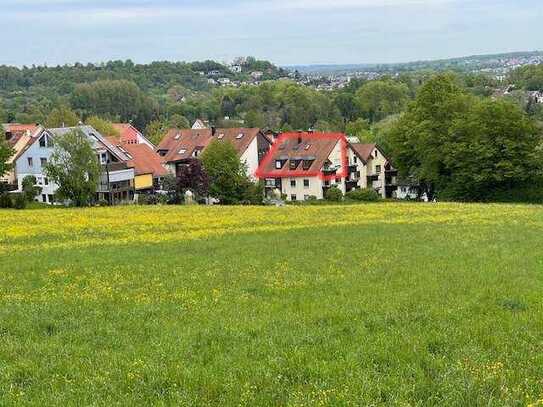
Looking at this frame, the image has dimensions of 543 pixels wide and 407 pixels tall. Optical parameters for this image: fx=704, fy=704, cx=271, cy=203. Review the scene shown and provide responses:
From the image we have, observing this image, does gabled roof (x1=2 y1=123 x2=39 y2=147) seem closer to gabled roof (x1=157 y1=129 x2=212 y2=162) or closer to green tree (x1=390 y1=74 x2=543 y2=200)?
gabled roof (x1=157 y1=129 x2=212 y2=162)

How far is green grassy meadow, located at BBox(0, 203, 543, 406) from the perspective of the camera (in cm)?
945

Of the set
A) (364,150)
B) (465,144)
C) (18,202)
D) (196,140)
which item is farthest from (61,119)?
(465,144)

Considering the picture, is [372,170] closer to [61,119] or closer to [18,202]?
[18,202]

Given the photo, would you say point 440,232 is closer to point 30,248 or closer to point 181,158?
point 30,248

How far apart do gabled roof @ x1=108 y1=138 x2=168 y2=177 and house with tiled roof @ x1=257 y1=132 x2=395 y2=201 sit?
533 inches

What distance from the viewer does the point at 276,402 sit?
891cm

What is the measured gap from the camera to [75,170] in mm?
62031

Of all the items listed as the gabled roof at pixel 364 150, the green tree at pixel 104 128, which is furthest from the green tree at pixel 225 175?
the green tree at pixel 104 128

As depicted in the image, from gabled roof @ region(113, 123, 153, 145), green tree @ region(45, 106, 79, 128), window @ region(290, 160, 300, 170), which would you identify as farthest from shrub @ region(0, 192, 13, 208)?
green tree @ region(45, 106, 79, 128)

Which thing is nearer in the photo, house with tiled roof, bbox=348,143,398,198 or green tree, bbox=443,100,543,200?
green tree, bbox=443,100,543,200

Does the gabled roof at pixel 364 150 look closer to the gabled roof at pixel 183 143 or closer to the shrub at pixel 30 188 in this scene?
the gabled roof at pixel 183 143

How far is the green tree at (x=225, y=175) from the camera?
2936 inches

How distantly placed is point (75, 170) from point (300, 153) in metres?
38.8

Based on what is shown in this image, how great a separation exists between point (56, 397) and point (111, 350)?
2423mm
